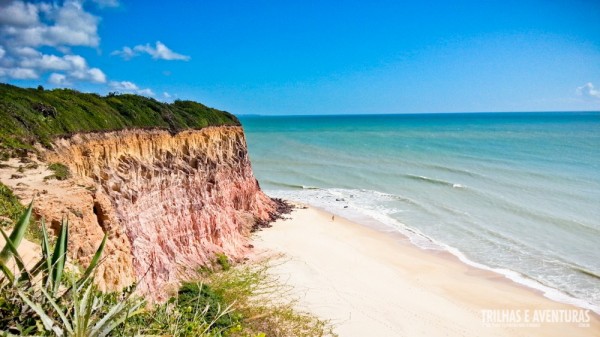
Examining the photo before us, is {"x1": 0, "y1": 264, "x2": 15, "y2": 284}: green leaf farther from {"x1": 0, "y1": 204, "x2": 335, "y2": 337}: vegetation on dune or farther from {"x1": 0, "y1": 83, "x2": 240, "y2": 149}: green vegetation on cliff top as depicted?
{"x1": 0, "y1": 83, "x2": 240, "y2": 149}: green vegetation on cliff top

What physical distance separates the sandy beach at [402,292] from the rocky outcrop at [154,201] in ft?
10.2

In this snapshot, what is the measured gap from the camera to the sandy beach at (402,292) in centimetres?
1413

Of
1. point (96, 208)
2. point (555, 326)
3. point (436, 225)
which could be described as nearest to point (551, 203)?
point (436, 225)

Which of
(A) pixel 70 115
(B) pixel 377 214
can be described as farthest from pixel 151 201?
(B) pixel 377 214

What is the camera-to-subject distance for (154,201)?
1574 centimetres

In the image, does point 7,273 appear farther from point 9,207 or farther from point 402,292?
point 402,292

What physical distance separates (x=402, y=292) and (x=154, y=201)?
10.7 metres

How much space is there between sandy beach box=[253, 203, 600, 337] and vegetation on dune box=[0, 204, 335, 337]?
4.93ft

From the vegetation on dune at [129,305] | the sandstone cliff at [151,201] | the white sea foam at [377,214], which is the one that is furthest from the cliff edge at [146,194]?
the white sea foam at [377,214]

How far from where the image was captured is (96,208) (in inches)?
406

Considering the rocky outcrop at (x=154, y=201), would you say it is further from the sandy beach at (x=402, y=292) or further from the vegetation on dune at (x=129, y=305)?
the sandy beach at (x=402, y=292)

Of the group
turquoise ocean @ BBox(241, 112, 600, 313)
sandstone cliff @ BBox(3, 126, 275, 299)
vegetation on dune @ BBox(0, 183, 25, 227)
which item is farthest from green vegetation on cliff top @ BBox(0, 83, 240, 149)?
turquoise ocean @ BBox(241, 112, 600, 313)

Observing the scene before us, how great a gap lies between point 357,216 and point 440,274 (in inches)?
427

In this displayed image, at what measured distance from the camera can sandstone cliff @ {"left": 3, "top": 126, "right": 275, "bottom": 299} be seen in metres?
9.85
